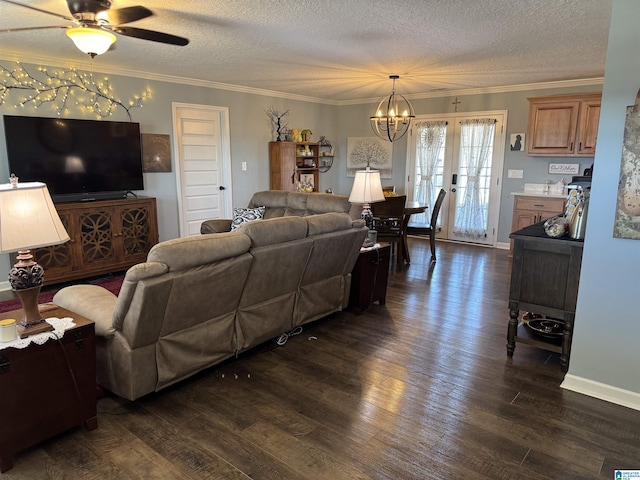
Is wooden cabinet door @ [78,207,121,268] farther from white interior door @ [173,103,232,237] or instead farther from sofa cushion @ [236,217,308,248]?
sofa cushion @ [236,217,308,248]

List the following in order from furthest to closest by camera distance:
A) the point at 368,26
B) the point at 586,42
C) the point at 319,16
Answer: the point at 586,42 < the point at 368,26 < the point at 319,16

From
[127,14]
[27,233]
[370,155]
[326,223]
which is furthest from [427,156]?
[27,233]

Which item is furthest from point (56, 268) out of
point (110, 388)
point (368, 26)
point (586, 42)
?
point (586, 42)

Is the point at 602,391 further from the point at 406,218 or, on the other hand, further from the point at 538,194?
the point at 538,194

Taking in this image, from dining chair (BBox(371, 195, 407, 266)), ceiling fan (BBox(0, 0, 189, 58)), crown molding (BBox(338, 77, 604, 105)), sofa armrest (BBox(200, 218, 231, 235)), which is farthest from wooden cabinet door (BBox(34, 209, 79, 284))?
crown molding (BBox(338, 77, 604, 105))

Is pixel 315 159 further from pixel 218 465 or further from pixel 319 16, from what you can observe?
pixel 218 465

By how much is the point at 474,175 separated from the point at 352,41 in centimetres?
390

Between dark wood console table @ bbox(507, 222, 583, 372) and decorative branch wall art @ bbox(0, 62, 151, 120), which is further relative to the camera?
decorative branch wall art @ bbox(0, 62, 151, 120)

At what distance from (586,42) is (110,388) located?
4866 mm

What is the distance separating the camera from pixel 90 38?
9.02 ft

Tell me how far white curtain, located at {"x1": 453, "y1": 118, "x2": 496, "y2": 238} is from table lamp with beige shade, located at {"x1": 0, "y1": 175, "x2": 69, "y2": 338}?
643 cm

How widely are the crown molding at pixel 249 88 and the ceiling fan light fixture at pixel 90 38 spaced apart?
93.4 inches

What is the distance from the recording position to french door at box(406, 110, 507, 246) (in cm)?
694

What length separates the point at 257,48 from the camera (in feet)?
14.3
